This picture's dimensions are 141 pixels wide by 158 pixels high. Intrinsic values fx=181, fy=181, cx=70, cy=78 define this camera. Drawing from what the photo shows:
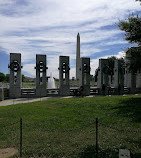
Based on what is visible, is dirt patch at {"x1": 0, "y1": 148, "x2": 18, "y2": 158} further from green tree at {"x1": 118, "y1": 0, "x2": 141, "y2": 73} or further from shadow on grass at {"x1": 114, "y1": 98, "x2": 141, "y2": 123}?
green tree at {"x1": 118, "y1": 0, "x2": 141, "y2": 73}

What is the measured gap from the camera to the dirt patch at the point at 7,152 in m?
6.28

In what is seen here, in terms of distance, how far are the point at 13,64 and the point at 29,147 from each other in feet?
53.9

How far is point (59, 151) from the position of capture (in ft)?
21.2

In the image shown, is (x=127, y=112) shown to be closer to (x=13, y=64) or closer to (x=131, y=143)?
(x=131, y=143)

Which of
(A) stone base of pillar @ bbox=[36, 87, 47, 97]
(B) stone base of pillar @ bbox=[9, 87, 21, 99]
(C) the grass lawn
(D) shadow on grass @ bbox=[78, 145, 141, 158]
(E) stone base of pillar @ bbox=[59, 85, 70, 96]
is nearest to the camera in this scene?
(D) shadow on grass @ bbox=[78, 145, 141, 158]

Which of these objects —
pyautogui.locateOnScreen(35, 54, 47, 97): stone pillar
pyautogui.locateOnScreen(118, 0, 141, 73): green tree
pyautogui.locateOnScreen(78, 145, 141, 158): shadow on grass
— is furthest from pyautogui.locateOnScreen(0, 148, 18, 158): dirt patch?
pyautogui.locateOnScreen(35, 54, 47, 97): stone pillar

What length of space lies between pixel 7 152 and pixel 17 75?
16229 millimetres

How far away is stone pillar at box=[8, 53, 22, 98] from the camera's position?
21.6 metres

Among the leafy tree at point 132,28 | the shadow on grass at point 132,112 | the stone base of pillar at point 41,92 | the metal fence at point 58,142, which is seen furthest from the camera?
the stone base of pillar at point 41,92

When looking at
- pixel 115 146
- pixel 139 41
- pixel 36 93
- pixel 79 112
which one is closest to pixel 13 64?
pixel 36 93

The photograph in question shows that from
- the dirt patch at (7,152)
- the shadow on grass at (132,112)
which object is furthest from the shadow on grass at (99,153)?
the shadow on grass at (132,112)

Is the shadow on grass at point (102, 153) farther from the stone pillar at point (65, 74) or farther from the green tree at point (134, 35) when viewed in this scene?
the stone pillar at point (65, 74)

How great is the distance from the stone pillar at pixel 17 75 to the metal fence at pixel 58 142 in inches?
508

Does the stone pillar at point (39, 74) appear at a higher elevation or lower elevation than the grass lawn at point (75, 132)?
higher
